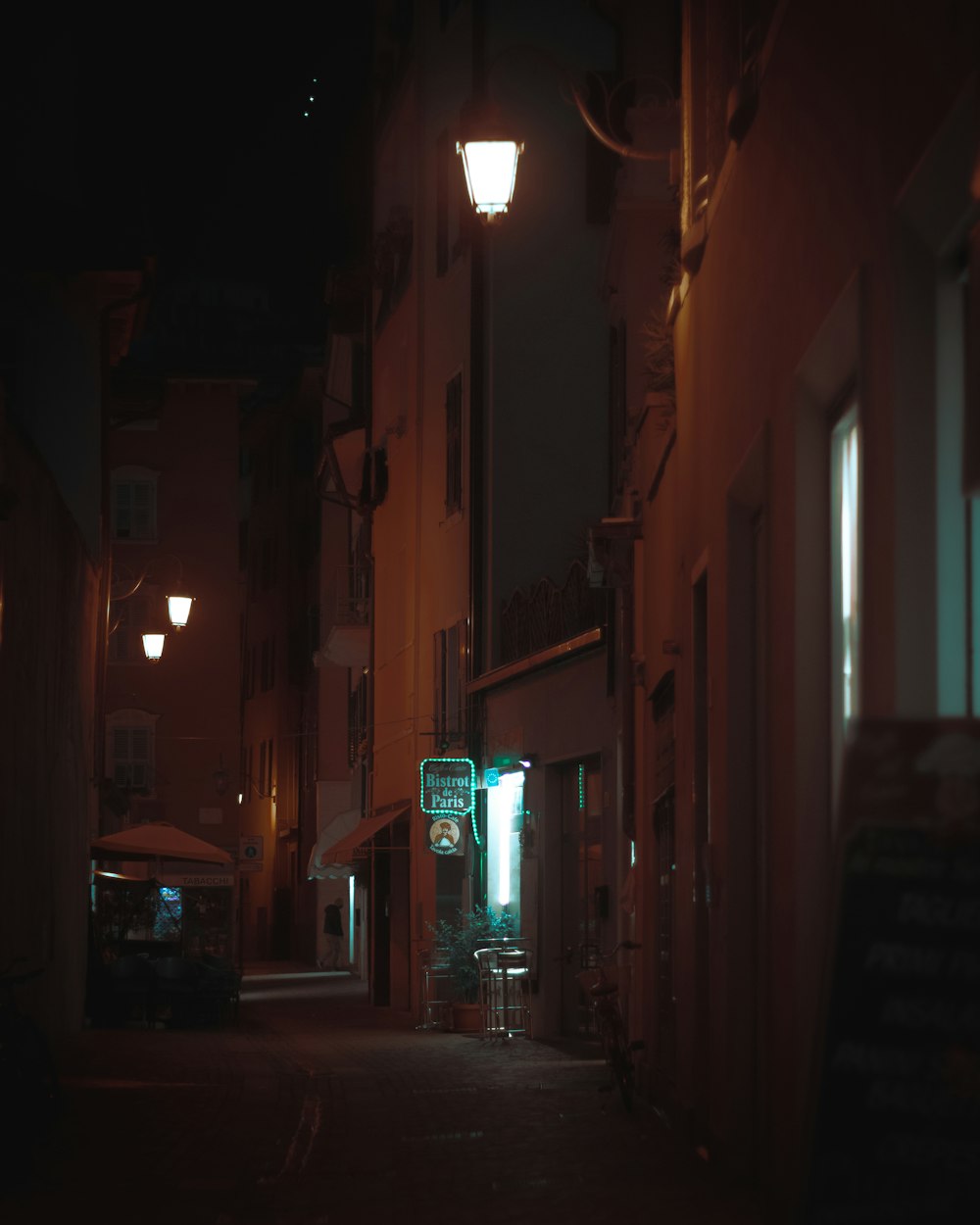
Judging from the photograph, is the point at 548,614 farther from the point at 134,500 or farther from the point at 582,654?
the point at 134,500

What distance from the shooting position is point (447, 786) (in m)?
26.8

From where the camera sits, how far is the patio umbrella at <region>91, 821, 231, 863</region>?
90.6 ft

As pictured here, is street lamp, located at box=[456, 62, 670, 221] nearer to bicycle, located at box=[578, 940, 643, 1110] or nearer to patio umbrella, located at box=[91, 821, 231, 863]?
bicycle, located at box=[578, 940, 643, 1110]

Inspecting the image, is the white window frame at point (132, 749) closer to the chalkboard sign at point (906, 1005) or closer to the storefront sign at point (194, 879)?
the storefront sign at point (194, 879)

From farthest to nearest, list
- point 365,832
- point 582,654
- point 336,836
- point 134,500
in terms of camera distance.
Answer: point 134,500
point 336,836
point 365,832
point 582,654

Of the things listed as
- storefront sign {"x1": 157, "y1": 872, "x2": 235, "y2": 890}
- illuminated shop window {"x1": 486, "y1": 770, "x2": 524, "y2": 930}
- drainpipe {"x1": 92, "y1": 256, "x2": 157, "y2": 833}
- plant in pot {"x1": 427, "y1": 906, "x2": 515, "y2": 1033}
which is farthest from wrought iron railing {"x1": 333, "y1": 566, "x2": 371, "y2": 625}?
plant in pot {"x1": 427, "y1": 906, "x2": 515, "y2": 1033}

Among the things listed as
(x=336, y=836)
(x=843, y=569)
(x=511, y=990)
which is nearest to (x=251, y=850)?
(x=336, y=836)

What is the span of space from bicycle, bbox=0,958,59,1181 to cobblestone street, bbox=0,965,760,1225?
17 cm

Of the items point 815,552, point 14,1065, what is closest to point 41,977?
point 14,1065

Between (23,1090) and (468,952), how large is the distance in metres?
12.9

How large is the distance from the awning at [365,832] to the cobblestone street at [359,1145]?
9.50 m

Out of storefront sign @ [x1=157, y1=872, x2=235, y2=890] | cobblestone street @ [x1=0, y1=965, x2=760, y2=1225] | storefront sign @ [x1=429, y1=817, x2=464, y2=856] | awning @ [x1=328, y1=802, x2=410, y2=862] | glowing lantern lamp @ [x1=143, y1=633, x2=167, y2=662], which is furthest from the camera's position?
storefront sign @ [x1=157, y1=872, x2=235, y2=890]

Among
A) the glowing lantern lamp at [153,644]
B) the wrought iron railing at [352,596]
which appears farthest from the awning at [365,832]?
the wrought iron railing at [352,596]

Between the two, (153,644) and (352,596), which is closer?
(153,644)
